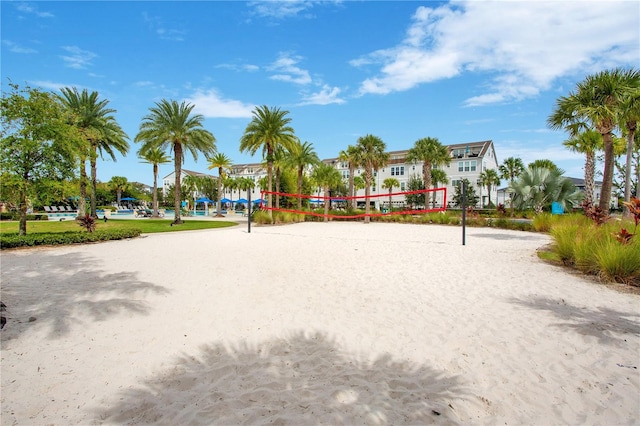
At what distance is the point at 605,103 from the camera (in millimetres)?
13188

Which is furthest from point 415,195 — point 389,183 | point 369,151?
point 369,151

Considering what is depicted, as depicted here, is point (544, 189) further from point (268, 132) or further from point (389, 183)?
point (389, 183)

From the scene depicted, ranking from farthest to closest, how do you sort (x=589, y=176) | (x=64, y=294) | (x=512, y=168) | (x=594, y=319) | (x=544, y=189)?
1. (x=512, y=168)
2. (x=589, y=176)
3. (x=544, y=189)
4. (x=64, y=294)
5. (x=594, y=319)

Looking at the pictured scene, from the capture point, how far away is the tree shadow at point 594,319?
4.79m

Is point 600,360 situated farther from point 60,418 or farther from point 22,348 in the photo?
point 22,348

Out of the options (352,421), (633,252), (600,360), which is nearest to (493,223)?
(633,252)

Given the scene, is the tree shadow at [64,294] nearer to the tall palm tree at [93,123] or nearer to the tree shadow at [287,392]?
the tree shadow at [287,392]

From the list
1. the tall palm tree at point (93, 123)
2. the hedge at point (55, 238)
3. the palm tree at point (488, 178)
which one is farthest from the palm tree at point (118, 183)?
the palm tree at point (488, 178)

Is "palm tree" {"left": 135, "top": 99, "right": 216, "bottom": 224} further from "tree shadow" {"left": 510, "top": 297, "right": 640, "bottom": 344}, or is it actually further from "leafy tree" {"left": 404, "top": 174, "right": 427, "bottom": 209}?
"leafy tree" {"left": 404, "top": 174, "right": 427, "bottom": 209}

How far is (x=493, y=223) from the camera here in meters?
24.9

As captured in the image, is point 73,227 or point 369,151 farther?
point 369,151

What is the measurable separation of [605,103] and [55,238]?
23.6 metres

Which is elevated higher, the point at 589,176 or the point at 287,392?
the point at 589,176

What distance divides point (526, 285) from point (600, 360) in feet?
12.1
